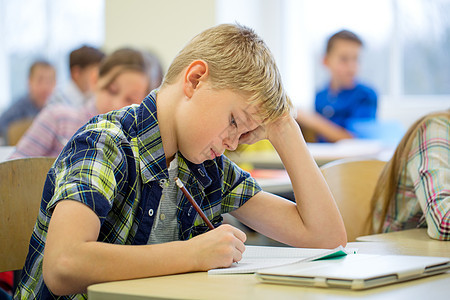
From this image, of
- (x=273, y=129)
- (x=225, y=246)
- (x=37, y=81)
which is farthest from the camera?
(x=37, y=81)

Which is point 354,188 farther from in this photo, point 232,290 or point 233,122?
point 232,290

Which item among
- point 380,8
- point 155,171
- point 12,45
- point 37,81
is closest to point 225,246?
point 155,171

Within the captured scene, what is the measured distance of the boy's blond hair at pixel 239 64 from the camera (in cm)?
107

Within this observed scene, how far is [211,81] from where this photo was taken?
108cm

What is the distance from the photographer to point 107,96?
242 centimetres

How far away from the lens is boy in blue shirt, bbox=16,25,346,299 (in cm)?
90

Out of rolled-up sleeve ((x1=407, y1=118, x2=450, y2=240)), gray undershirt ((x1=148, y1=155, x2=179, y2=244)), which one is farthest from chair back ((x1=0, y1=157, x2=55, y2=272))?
rolled-up sleeve ((x1=407, y1=118, x2=450, y2=240))

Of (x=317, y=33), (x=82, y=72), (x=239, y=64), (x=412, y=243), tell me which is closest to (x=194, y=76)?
(x=239, y=64)

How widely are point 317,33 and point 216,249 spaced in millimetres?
4609

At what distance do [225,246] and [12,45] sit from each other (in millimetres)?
6710

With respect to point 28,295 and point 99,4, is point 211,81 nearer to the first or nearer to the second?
point 28,295

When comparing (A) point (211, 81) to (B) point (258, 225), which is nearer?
(A) point (211, 81)

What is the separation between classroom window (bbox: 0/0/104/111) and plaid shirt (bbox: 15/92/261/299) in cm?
540

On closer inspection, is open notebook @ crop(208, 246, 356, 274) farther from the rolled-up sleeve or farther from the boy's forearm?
the rolled-up sleeve
